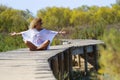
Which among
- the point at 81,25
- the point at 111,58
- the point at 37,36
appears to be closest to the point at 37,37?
the point at 37,36

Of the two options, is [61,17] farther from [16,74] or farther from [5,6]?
[16,74]

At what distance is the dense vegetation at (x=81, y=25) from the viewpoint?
170 inches

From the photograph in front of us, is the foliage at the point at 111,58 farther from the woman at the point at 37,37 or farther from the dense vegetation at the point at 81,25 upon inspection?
the woman at the point at 37,37

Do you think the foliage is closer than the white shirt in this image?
Yes

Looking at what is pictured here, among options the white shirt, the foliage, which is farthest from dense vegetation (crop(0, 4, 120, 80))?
the white shirt

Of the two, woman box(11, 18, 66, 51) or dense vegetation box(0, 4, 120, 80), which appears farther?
woman box(11, 18, 66, 51)

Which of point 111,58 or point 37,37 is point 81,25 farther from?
point 111,58

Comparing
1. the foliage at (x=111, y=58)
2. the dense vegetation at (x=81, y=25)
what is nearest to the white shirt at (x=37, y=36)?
the dense vegetation at (x=81, y=25)

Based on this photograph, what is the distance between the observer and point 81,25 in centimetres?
4238

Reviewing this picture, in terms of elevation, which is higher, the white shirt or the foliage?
the foliage

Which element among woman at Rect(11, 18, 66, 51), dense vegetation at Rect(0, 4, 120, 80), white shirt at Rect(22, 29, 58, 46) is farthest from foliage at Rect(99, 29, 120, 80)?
white shirt at Rect(22, 29, 58, 46)

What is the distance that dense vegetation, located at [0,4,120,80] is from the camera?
432cm

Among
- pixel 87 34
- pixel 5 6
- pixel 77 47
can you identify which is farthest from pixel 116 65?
pixel 5 6

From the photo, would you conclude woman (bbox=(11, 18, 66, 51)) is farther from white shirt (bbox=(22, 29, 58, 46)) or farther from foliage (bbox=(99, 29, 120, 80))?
foliage (bbox=(99, 29, 120, 80))
